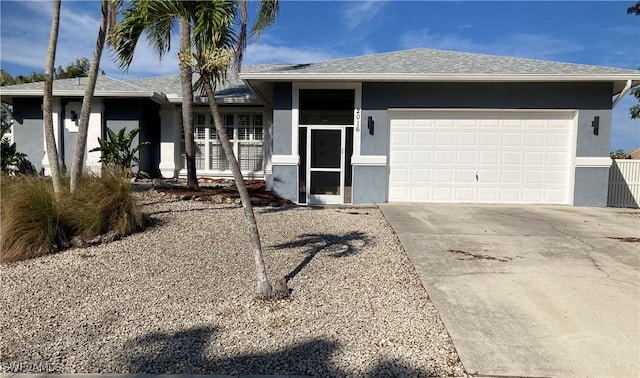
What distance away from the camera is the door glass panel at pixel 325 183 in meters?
11.8

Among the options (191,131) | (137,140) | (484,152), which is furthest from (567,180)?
(137,140)

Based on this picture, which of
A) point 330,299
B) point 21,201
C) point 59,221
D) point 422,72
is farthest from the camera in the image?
point 422,72

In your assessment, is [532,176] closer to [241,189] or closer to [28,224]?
[241,189]

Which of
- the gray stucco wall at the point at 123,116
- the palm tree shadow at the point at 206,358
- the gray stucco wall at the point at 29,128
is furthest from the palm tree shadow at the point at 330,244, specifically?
the gray stucco wall at the point at 29,128

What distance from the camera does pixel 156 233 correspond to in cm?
729

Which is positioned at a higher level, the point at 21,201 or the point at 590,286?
the point at 21,201

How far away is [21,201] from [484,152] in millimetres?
10512

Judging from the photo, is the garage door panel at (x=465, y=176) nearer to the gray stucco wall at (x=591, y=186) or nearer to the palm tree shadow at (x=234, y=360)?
the gray stucco wall at (x=591, y=186)

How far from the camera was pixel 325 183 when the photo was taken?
39.0ft

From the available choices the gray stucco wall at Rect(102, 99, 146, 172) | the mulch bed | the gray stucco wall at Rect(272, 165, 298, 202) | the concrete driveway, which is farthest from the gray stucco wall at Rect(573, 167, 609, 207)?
the gray stucco wall at Rect(102, 99, 146, 172)

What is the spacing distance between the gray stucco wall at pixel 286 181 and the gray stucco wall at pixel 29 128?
29.6 ft

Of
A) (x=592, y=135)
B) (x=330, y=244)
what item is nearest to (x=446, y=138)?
(x=592, y=135)

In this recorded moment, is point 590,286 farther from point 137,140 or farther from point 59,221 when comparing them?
point 137,140

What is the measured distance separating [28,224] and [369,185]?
7.79m
